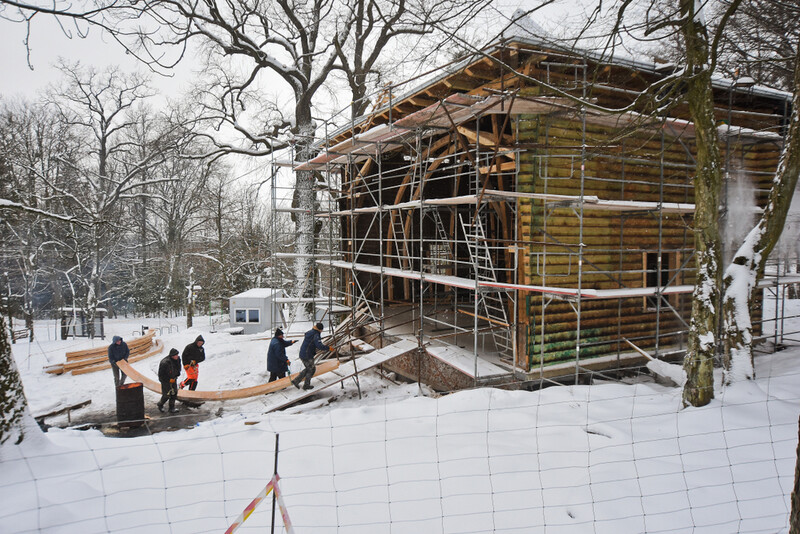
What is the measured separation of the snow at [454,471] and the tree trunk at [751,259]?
19.4 inches

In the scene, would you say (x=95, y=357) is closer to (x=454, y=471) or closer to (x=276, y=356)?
(x=276, y=356)

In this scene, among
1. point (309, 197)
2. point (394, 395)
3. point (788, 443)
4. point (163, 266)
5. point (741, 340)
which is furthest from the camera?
point (163, 266)

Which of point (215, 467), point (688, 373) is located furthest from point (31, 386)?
point (688, 373)

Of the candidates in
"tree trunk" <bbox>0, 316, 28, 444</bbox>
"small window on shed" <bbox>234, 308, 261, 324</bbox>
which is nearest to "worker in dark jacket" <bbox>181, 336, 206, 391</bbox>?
"tree trunk" <bbox>0, 316, 28, 444</bbox>

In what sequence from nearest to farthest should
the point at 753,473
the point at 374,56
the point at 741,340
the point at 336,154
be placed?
the point at 753,473 → the point at 741,340 → the point at 336,154 → the point at 374,56

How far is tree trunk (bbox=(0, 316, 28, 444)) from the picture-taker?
4.68m

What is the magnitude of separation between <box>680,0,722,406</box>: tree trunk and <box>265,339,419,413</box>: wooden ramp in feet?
16.6

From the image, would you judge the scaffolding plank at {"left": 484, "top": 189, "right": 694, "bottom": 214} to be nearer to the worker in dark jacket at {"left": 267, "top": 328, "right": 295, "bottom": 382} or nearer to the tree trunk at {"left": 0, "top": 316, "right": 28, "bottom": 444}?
the worker in dark jacket at {"left": 267, "top": 328, "right": 295, "bottom": 382}

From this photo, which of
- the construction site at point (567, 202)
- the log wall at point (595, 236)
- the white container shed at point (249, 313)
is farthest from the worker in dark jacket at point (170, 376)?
the white container shed at point (249, 313)

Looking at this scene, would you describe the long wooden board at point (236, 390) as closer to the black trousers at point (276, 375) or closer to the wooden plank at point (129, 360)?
the black trousers at point (276, 375)

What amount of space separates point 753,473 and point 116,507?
573 cm

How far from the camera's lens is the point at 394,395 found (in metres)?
9.52

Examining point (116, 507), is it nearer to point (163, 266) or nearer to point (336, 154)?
point (336, 154)

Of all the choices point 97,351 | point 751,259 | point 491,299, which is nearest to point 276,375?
point 491,299
